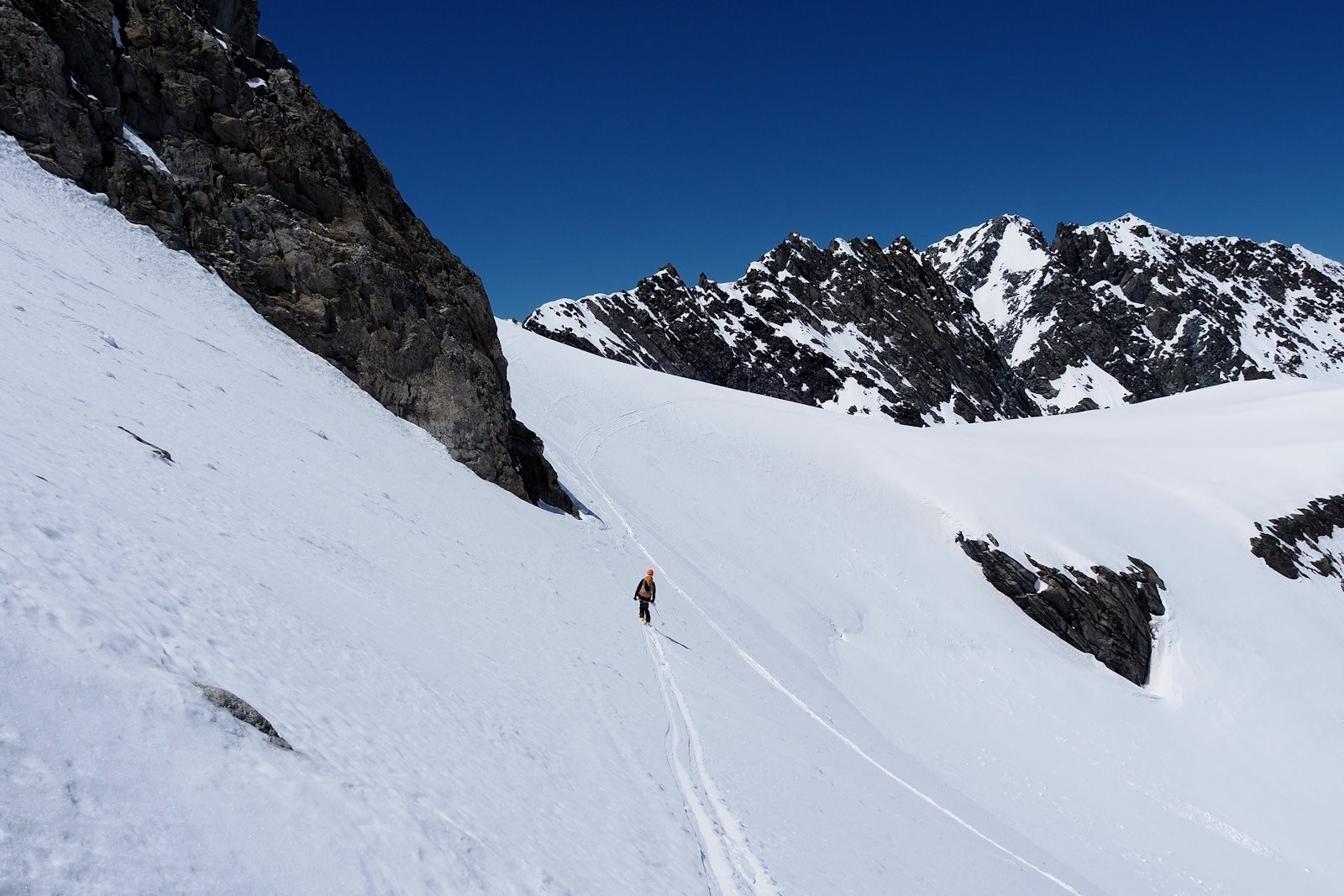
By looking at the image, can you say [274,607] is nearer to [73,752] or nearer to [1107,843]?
[73,752]

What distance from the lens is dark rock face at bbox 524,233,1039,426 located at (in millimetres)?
108688

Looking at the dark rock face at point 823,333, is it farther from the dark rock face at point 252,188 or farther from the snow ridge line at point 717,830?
the snow ridge line at point 717,830

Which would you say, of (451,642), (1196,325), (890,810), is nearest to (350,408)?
(451,642)

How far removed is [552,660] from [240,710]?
6260 millimetres

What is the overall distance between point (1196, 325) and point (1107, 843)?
231285 mm

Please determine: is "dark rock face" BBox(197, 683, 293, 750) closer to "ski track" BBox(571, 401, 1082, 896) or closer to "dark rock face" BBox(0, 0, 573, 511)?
"ski track" BBox(571, 401, 1082, 896)

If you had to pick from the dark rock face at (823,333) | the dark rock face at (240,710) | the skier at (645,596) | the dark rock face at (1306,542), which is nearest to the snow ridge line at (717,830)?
the dark rock face at (240,710)

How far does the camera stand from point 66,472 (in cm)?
755

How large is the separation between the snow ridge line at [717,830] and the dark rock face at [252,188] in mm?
13683

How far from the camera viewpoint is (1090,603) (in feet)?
98.1

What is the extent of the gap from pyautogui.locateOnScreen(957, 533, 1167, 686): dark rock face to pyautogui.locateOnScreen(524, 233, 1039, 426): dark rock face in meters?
68.3

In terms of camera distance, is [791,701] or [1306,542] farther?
[1306,542]

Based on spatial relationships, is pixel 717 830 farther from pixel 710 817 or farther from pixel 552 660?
pixel 552 660

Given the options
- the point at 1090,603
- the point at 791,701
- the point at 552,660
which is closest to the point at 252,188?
the point at 552,660
